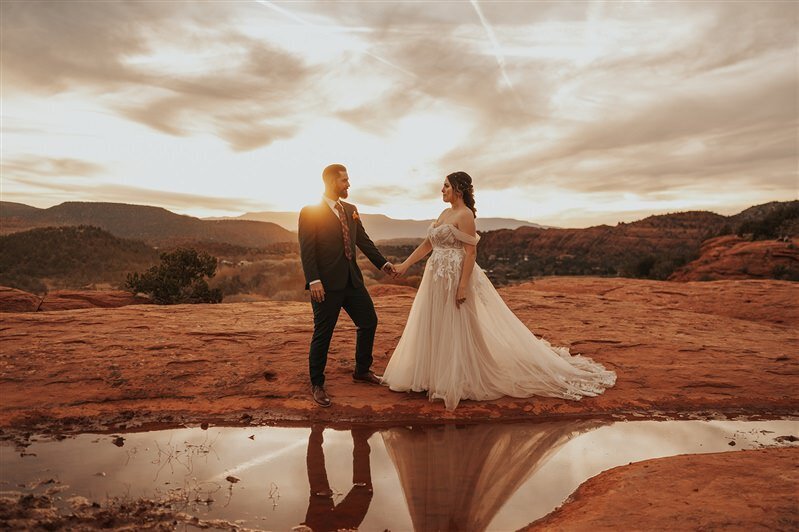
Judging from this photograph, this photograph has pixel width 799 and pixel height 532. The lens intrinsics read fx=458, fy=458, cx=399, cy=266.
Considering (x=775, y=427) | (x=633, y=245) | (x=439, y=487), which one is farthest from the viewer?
(x=633, y=245)

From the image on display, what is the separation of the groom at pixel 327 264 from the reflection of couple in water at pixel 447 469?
93 centimetres

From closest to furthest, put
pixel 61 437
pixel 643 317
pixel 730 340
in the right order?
pixel 61 437 → pixel 730 340 → pixel 643 317

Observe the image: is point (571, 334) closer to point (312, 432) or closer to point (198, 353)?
point (312, 432)

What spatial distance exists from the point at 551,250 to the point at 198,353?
2324 inches

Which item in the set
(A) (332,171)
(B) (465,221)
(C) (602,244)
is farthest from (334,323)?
(C) (602,244)

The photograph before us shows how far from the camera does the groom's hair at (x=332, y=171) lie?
521 centimetres

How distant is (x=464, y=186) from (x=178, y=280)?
39.8 ft

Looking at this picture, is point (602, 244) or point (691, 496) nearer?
point (691, 496)

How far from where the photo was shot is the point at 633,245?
53.3m

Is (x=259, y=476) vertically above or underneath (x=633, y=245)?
underneath

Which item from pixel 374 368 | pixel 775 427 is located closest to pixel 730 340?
pixel 775 427

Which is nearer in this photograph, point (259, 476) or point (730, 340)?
point (259, 476)

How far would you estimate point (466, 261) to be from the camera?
5.30 metres

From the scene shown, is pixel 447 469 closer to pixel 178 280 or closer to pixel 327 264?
pixel 327 264
